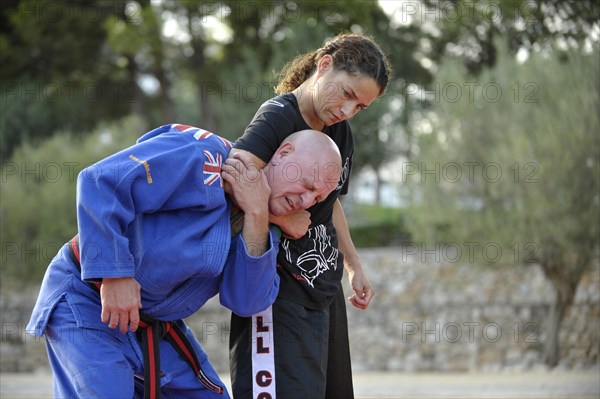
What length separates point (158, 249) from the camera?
274 centimetres

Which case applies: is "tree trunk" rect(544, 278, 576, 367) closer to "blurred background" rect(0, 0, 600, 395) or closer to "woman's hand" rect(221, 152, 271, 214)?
"blurred background" rect(0, 0, 600, 395)

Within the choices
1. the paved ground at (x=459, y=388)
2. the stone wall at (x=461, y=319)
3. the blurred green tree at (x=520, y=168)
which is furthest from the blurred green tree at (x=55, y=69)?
the paved ground at (x=459, y=388)

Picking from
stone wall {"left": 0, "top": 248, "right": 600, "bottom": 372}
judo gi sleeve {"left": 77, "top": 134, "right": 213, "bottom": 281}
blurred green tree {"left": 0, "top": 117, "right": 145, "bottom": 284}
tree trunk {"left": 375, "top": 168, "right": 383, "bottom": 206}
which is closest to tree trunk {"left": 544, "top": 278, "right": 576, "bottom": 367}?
stone wall {"left": 0, "top": 248, "right": 600, "bottom": 372}

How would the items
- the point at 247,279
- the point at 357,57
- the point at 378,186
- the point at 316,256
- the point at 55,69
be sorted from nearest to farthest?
the point at 247,279
the point at 357,57
the point at 316,256
the point at 378,186
the point at 55,69

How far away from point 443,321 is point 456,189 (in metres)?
2.34

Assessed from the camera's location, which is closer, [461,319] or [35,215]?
[461,319]

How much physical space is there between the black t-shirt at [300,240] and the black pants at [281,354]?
73 millimetres

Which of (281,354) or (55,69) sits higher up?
(55,69)

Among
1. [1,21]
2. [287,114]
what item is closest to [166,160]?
[287,114]

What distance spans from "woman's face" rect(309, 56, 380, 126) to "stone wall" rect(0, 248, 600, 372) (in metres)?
10.3

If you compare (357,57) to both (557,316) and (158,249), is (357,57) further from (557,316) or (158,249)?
(557,316)

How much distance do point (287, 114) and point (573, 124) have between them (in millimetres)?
9813

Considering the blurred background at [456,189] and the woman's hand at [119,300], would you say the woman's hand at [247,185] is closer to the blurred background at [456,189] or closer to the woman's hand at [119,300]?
the woman's hand at [119,300]

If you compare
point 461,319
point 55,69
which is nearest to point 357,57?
point 461,319
